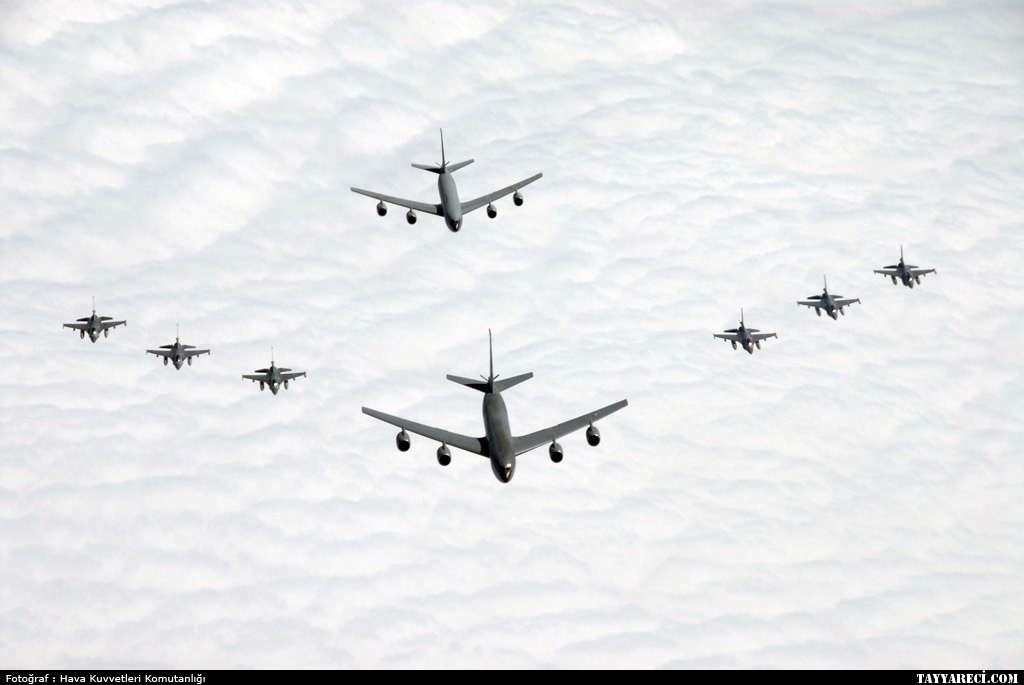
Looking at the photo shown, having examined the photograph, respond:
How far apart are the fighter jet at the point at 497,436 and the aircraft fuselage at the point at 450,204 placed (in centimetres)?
3070

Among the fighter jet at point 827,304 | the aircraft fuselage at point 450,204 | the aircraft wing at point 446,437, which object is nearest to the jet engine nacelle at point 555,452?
the aircraft wing at point 446,437

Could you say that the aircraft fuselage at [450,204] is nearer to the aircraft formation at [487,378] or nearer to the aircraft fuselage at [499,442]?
the aircraft formation at [487,378]

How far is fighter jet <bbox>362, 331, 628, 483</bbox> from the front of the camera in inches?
4262

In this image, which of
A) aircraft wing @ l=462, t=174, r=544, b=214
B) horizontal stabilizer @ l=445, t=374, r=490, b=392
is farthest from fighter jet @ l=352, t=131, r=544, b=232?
horizontal stabilizer @ l=445, t=374, r=490, b=392

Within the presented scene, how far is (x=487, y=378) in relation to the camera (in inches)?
4560

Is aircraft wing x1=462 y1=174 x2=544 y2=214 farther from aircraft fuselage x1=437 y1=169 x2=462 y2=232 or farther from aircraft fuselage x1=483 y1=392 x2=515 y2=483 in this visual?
aircraft fuselage x1=483 y1=392 x2=515 y2=483

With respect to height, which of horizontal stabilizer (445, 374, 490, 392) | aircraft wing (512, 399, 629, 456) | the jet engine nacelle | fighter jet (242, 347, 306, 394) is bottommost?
the jet engine nacelle

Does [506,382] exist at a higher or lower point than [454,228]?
lower
